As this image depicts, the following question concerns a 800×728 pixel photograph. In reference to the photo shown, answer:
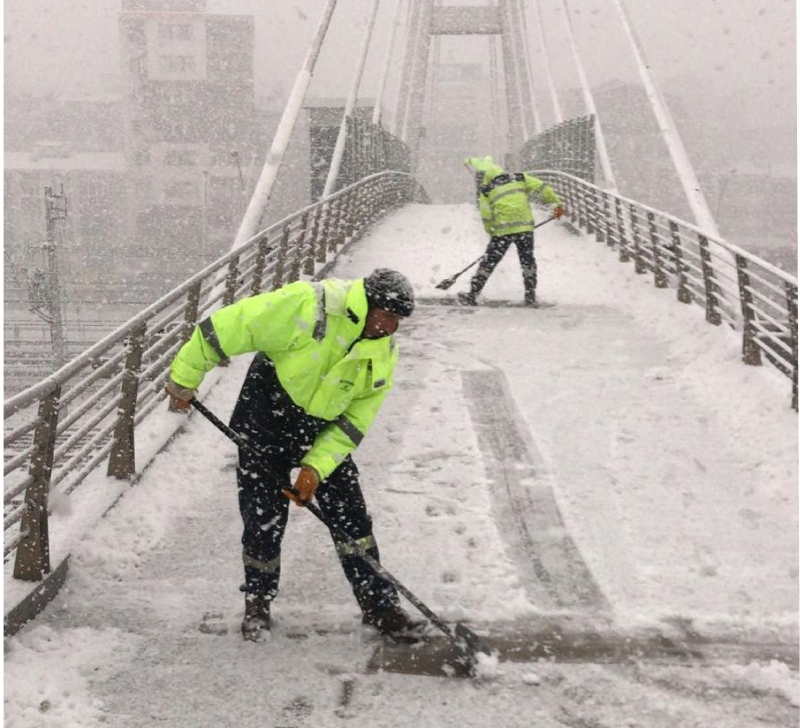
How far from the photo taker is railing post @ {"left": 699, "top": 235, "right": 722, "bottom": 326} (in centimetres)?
1032

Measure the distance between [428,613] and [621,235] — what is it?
12.6m

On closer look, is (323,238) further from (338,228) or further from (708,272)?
(708,272)

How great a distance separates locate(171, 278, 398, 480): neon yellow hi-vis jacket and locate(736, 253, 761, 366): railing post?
549 centimetres

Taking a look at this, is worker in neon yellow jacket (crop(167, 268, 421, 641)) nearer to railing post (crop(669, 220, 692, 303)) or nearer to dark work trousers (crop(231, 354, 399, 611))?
dark work trousers (crop(231, 354, 399, 611))

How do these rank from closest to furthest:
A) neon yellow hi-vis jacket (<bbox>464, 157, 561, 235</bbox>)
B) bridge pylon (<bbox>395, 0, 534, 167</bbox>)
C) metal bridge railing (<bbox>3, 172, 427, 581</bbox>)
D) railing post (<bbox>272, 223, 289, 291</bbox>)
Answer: metal bridge railing (<bbox>3, 172, 427, 581</bbox>)
railing post (<bbox>272, 223, 289, 291</bbox>)
neon yellow hi-vis jacket (<bbox>464, 157, 561, 235</bbox>)
bridge pylon (<bbox>395, 0, 534, 167</bbox>)

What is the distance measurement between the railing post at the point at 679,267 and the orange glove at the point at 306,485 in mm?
8603

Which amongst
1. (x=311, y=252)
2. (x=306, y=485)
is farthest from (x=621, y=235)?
(x=306, y=485)

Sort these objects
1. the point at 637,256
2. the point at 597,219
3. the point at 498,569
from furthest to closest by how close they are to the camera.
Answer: the point at 597,219, the point at 637,256, the point at 498,569

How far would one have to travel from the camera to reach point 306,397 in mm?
4133

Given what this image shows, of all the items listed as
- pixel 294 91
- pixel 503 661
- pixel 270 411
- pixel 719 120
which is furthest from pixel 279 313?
pixel 719 120

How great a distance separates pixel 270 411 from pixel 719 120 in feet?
361

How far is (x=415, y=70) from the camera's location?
35.5 meters

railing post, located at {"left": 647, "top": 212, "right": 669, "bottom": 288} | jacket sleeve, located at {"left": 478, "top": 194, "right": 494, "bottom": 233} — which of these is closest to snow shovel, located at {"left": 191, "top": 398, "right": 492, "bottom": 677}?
jacket sleeve, located at {"left": 478, "top": 194, "right": 494, "bottom": 233}

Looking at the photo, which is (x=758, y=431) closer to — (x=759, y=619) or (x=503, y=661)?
(x=759, y=619)
